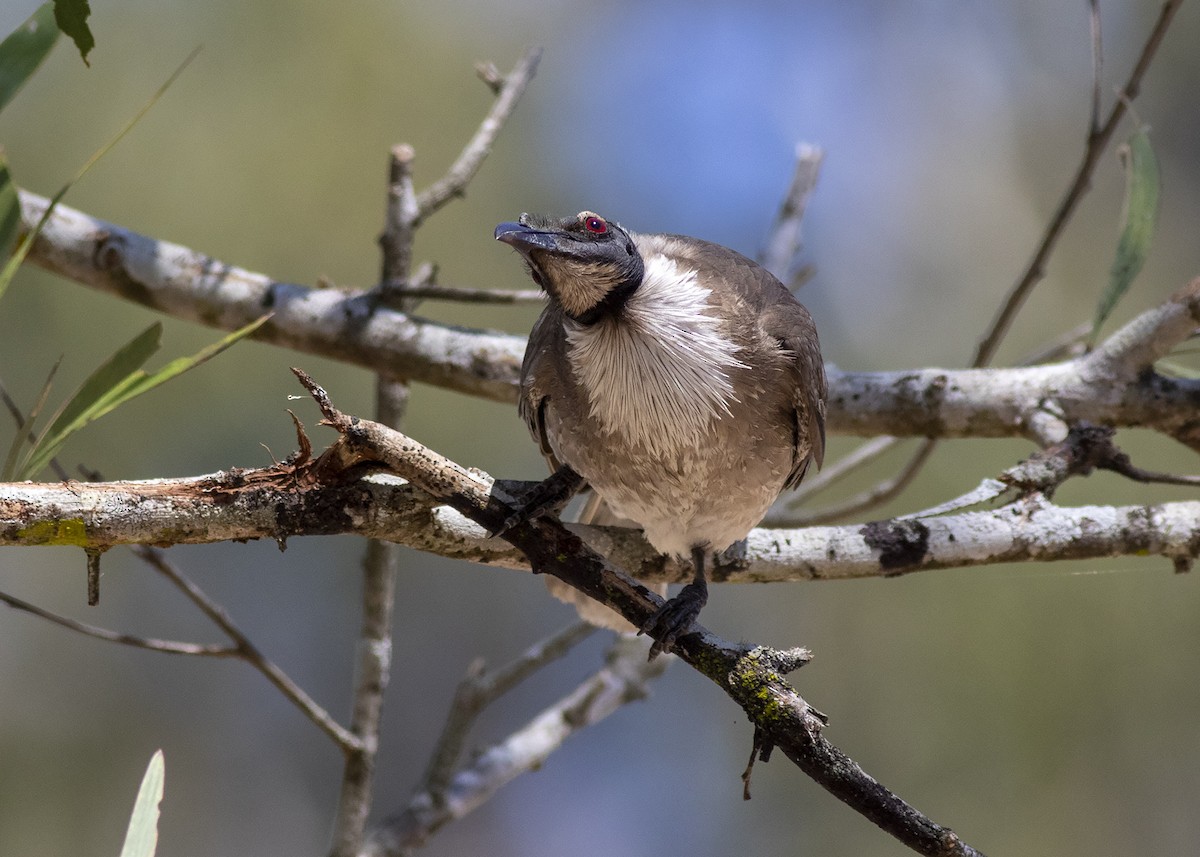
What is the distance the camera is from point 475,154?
350 centimetres

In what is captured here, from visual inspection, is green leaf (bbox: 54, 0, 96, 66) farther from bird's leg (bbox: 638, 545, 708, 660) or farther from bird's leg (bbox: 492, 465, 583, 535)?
bird's leg (bbox: 638, 545, 708, 660)

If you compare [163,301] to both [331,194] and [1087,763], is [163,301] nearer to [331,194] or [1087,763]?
[331,194]

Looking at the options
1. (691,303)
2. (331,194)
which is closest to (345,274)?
(331,194)

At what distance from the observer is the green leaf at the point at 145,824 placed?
1.70 metres

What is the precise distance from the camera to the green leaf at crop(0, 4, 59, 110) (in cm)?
247

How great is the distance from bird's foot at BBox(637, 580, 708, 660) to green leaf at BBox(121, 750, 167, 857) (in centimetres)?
93

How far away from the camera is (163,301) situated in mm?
3436

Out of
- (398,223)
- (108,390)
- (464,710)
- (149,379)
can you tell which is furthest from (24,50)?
(464,710)

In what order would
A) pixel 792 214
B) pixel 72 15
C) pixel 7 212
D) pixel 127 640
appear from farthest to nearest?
pixel 792 214 < pixel 127 640 < pixel 7 212 < pixel 72 15

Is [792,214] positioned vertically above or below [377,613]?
above

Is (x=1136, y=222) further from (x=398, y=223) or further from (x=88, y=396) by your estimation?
(x=88, y=396)

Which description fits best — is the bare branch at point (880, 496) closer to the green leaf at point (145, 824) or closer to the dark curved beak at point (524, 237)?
the dark curved beak at point (524, 237)

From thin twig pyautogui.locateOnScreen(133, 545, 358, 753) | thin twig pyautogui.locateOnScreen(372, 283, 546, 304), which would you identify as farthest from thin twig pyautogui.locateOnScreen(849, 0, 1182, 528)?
thin twig pyautogui.locateOnScreen(133, 545, 358, 753)

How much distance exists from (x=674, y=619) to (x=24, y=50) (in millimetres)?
2048
